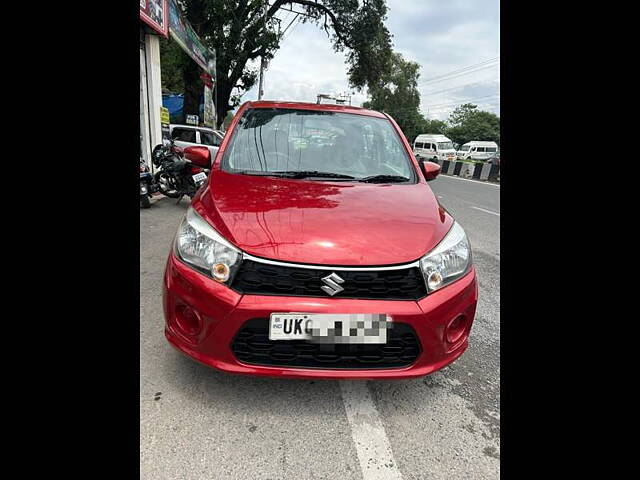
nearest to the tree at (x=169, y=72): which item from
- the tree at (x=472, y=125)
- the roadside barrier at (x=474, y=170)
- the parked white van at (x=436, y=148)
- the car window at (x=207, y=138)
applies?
the car window at (x=207, y=138)

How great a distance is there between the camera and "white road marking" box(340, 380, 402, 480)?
1.56 metres

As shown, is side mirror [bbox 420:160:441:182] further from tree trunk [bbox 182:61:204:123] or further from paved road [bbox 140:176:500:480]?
tree trunk [bbox 182:61:204:123]

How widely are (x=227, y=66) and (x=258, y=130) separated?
59.3 ft

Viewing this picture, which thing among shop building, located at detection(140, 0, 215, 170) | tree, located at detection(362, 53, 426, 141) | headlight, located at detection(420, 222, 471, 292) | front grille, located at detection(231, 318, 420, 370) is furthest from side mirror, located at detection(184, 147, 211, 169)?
tree, located at detection(362, 53, 426, 141)

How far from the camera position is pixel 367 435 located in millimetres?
1745

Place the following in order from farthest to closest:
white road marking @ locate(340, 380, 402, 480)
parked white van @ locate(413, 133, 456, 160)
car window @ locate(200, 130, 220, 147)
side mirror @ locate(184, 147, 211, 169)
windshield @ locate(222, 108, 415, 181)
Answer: parked white van @ locate(413, 133, 456, 160) < car window @ locate(200, 130, 220, 147) < side mirror @ locate(184, 147, 211, 169) < windshield @ locate(222, 108, 415, 181) < white road marking @ locate(340, 380, 402, 480)

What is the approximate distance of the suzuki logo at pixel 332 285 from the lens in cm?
164

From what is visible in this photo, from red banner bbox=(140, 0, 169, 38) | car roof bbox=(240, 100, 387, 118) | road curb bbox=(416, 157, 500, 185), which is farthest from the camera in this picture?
road curb bbox=(416, 157, 500, 185)

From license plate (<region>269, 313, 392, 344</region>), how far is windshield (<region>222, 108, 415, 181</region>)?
117 cm

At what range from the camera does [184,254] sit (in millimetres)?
1812

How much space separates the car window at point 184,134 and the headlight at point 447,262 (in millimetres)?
11147

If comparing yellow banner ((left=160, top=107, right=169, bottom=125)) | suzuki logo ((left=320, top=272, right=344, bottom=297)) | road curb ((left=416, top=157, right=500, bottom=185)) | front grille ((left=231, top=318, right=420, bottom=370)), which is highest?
yellow banner ((left=160, top=107, right=169, bottom=125))

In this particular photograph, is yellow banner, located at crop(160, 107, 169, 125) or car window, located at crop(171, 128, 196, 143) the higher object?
yellow banner, located at crop(160, 107, 169, 125)
